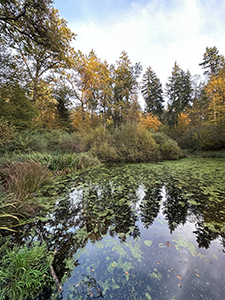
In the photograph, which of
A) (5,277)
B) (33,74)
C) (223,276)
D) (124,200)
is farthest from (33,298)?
(33,74)

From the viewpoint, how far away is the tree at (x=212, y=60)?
704 inches

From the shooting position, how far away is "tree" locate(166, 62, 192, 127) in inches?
891

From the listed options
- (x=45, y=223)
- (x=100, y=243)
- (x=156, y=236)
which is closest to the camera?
(x=100, y=243)

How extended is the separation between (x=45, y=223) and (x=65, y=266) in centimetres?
106

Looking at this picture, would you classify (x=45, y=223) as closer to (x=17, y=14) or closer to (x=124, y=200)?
(x=124, y=200)

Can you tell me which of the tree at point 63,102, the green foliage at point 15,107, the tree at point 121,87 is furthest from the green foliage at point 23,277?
the tree at point 121,87

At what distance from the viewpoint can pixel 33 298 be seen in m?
1.14

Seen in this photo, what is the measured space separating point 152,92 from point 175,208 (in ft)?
85.3

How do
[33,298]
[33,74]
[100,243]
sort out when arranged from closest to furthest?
1. [33,298]
2. [100,243]
3. [33,74]

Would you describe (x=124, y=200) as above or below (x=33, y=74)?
below

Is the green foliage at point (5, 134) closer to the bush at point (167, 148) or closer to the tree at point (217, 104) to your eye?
the bush at point (167, 148)

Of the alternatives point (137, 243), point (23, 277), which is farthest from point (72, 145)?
point (23, 277)

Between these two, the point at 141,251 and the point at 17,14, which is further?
the point at 17,14

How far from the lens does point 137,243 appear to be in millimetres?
1897
